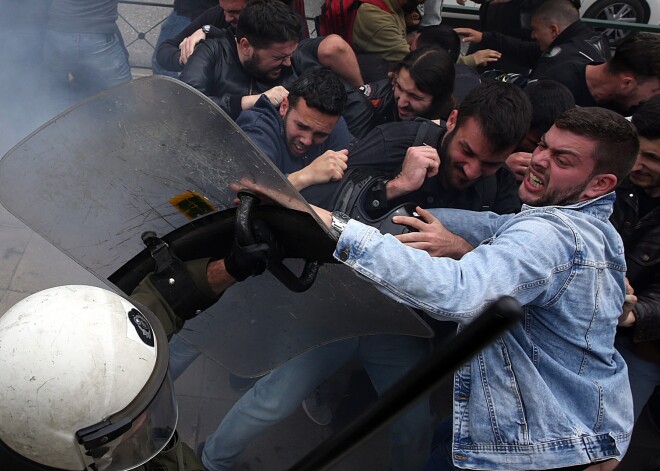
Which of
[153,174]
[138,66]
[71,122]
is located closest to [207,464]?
[153,174]

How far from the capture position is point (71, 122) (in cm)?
174

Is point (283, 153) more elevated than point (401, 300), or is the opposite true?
point (401, 300)

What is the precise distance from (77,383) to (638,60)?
125 inches

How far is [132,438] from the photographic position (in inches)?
64.7

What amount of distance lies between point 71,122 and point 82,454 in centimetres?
85

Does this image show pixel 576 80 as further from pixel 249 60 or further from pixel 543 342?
pixel 543 342

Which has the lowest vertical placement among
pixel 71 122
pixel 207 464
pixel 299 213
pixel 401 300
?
pixel 207 464

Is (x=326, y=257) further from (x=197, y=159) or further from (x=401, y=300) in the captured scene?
(x=197, y=159)

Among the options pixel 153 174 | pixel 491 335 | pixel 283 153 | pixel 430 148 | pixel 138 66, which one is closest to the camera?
pixel 491 335

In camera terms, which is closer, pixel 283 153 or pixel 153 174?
pixel 153 174

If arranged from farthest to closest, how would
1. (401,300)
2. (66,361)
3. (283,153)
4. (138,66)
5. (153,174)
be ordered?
(138,66) < (283,153) < (153,174) < (401,300) < (66,361)

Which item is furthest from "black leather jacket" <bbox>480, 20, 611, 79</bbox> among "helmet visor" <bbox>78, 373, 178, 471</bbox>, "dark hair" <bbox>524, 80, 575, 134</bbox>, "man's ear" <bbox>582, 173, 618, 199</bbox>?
"helmet visor" <bbox>78, 373, 178, 471</bbox>

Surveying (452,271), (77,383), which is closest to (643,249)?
(452,271)

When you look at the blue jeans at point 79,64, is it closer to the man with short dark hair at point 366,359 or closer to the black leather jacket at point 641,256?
the man with short dark hair at point 366,359
